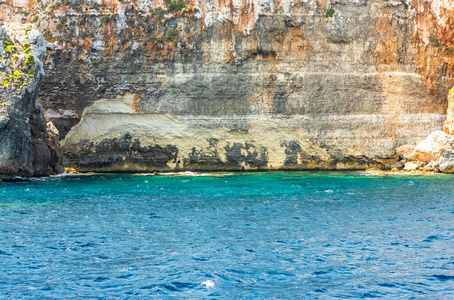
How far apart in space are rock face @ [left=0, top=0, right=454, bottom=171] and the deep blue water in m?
14.9

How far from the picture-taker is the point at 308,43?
39.4 m

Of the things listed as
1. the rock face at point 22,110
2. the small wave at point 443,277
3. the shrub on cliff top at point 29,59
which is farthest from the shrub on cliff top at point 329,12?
the small wave at point 443,277

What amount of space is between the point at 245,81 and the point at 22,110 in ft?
55.7

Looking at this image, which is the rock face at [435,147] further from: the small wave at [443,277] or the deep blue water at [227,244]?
the small wave at [443,277]

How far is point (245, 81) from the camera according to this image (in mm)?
39094

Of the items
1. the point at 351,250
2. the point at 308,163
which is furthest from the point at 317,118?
the point at 351,250

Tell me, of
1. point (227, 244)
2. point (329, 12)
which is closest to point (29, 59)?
point (227, 244)

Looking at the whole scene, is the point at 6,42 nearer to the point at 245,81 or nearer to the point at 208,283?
the point at 245,81

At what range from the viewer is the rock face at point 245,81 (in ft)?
125

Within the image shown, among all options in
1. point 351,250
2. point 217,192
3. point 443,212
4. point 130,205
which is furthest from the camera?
point 217,192

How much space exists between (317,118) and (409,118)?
7.21 m

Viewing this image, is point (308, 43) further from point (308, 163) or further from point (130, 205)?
point (130, 205)

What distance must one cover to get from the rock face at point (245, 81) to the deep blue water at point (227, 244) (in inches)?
588

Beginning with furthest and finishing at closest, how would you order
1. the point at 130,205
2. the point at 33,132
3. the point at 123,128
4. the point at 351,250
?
the point at 123,128 < the point at 33,132 < the point at 130,205 < the point at 351,250
